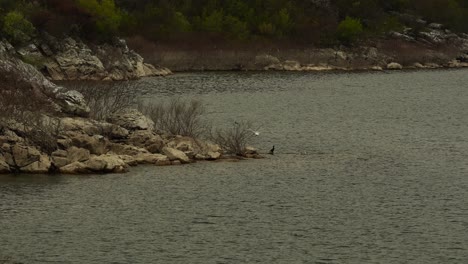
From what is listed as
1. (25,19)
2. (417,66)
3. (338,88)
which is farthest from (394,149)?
(417,66)

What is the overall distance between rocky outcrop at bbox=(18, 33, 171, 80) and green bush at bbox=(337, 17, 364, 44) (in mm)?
36925

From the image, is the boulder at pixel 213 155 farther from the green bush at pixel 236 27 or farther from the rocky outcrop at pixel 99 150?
the green bush at pixel 236 27

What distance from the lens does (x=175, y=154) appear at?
152 feet

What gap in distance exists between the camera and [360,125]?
6275 centimetres

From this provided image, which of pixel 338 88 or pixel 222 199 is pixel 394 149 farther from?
pixel 338 88

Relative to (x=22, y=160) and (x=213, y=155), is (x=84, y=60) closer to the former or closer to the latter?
(x=213, y=155)

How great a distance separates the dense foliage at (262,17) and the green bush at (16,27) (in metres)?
13.8

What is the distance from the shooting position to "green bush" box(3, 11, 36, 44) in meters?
91.9

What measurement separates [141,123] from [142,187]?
8.68 metres

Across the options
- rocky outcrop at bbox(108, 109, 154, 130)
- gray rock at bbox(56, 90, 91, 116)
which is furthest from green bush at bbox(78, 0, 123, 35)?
rocky outcrop at bbox(108, 109, 154, 130)

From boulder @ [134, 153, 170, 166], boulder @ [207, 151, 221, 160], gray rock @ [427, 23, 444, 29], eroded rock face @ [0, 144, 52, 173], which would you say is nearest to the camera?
eroded rock face @ [0, 144, 52, 173]

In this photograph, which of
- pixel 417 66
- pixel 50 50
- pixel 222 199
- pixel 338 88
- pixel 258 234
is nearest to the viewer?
pixel 258 234

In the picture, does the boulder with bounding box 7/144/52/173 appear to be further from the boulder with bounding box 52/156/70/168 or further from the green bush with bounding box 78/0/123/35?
the green bush with bounding box 78/0/123/35

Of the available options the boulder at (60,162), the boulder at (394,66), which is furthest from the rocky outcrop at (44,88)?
Answer: the boulder at (394,66)
